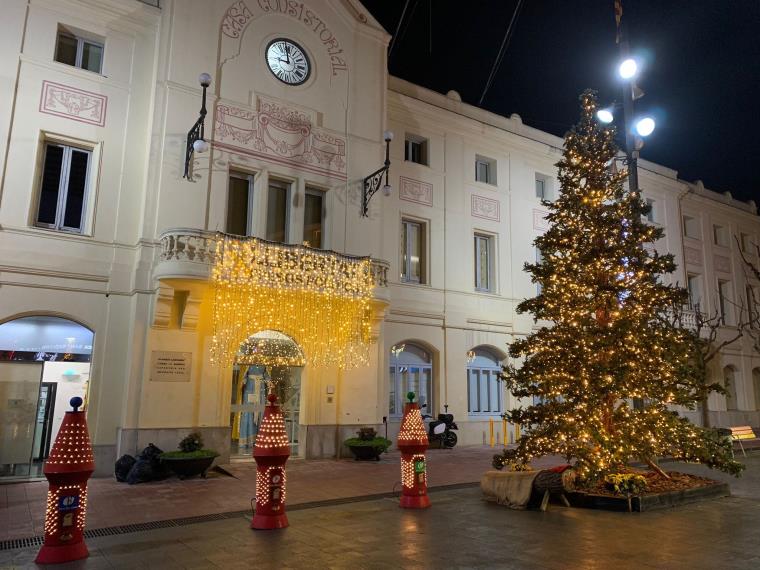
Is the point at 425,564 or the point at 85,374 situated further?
the point at 85,374

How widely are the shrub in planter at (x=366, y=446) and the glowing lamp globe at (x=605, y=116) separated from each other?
9334 millimetres

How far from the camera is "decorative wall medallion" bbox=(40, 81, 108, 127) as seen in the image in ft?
44.4

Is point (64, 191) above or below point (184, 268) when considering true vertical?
above

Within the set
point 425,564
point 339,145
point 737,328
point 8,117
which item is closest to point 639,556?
point 425,564

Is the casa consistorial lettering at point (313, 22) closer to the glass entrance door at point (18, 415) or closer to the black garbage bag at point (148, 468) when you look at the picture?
the glass entrance door at point (18, 415)

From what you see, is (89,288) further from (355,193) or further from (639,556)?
(639,556)

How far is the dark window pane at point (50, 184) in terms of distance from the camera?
1341cm

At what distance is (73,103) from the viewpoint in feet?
45.3

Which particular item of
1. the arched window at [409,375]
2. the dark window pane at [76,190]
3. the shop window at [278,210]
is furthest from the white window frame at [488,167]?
the dark window pane at [76,190]

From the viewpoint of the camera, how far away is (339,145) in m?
17.1

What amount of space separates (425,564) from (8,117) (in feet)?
42.3

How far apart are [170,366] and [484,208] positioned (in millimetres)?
12408

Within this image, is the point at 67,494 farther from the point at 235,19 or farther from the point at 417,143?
the point at 417,143

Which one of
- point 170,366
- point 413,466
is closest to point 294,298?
point 170,366
